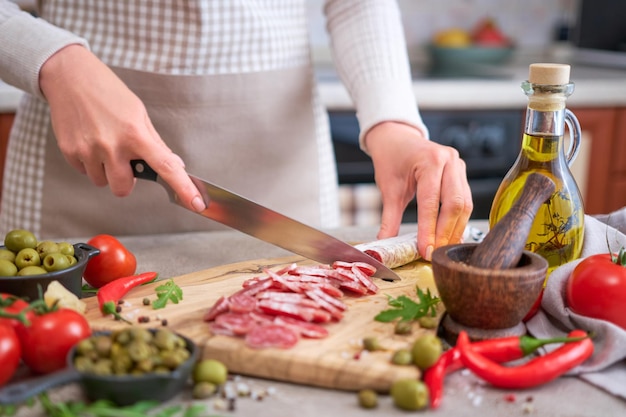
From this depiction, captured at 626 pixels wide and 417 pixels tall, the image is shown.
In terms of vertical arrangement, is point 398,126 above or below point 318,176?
above

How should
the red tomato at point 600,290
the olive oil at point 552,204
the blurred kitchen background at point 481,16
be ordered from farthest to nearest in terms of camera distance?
the blurred kitchen background at point 481,16
the olive oil at point 552,204
the red tomato at point 600,290

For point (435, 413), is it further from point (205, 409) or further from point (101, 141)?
point (101, 141)

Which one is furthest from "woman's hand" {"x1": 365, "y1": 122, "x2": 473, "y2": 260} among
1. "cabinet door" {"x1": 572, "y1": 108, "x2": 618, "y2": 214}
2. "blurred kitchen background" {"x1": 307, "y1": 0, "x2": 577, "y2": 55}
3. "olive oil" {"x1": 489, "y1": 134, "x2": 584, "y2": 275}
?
"blurred kitchen background" {"x1": 307, "y1": 0, "x2": 577, "y2": 55}

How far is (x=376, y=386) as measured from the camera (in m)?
0.90

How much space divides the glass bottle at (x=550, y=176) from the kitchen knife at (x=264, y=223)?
0.95 ft

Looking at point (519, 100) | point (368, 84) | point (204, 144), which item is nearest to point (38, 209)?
point (204, 144)

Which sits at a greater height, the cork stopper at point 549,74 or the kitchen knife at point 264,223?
the cork stopper at point 549,74

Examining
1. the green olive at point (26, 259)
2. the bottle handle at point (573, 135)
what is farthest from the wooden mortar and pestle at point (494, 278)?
the green olive at point (26, 259)

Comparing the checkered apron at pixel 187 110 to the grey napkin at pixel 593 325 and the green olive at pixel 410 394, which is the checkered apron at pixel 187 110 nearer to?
the grey napkin at pixel 593 325

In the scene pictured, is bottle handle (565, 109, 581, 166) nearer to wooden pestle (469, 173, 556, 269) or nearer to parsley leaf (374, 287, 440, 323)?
wooden pestle (469, 173, 556, 269)

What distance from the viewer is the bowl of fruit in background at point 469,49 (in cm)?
335

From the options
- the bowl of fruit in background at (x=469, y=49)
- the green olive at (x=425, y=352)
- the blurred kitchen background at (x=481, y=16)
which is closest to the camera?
the green olive at (x=425, y=352)

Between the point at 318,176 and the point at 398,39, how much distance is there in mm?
392

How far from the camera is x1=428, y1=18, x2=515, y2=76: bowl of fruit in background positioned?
11.0 ft
